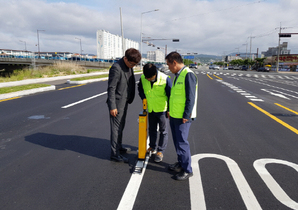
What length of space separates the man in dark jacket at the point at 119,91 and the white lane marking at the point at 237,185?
1204 mm

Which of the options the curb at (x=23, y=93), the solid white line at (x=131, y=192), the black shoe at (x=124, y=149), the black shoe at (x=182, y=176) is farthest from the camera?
the curb at (x=23, y=93)

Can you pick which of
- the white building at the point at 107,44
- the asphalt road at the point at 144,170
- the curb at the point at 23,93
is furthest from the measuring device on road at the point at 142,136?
the white building at the point at 107,44

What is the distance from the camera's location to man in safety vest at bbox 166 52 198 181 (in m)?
3.05

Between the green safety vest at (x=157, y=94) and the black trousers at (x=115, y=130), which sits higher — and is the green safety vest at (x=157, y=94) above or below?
above

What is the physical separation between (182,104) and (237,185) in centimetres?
135

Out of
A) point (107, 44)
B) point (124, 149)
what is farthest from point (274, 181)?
point (107, 44)

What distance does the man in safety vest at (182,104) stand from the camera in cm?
A: 305

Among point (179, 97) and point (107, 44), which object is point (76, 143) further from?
point (107, 44)

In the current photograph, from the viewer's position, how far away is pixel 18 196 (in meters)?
2.76

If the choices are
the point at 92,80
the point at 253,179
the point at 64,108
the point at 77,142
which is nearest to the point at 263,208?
the point at 253,179

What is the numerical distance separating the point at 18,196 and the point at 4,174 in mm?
768

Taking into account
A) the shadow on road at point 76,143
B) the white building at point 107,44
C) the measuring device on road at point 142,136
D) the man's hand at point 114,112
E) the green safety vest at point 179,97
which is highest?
the white building at point 107,44

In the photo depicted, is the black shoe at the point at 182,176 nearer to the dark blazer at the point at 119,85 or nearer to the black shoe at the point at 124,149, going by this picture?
the black shoe at the point at 124,149

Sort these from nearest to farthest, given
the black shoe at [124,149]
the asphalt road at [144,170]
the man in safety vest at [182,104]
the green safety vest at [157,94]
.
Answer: the asphalt road at [144,170]
the man in safety vest at [182,104]
the green safety vest at [157,94]
the black shoe at [124,149]
